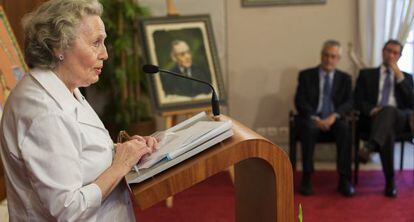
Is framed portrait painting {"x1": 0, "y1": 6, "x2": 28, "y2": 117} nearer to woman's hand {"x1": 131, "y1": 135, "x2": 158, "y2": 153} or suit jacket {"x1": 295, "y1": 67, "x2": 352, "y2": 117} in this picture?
woman's hand {"x1": 131, "y1": 135, "x2": 158, "y2": 153}

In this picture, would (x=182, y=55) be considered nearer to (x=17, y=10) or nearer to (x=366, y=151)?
(x=17, y=10)

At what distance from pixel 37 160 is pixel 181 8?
145 inches

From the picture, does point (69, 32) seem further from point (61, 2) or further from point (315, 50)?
point (315, 50)

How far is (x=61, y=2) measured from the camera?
54.6 inches

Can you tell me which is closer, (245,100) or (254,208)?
(254,208)

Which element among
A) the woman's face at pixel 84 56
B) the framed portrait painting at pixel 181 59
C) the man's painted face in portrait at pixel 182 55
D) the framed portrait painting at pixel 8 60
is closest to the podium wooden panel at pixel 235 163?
the woman's face at pixel 84 56

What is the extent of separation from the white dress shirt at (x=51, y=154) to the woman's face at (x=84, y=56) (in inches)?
1.7

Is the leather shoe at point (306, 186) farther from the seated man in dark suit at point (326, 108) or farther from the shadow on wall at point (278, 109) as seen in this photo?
the shadow on wall at point (278, 109)

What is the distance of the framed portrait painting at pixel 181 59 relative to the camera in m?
3.97

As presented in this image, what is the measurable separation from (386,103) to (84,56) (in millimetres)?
3403

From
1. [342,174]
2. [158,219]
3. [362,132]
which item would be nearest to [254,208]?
[158,219]

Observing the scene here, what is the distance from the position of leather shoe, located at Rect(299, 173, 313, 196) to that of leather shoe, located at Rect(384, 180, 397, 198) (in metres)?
0.59

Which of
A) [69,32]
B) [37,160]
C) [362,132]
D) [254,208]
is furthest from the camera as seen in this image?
[362,132]

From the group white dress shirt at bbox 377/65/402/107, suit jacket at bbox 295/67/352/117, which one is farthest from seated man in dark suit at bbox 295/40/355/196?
white dress shirt at bbox 377/65/402/107
